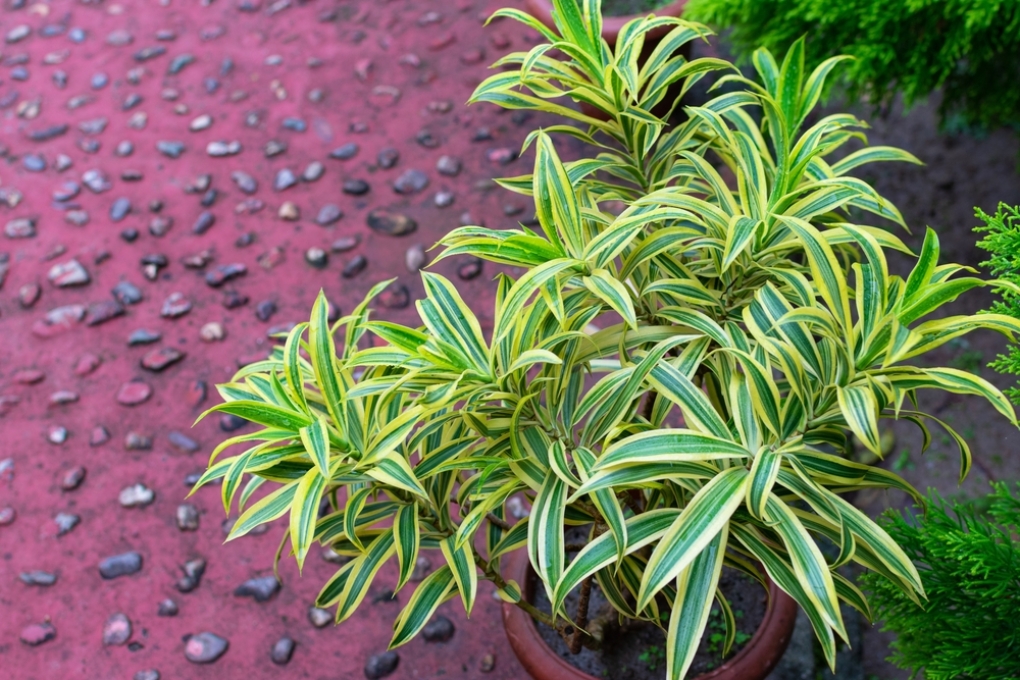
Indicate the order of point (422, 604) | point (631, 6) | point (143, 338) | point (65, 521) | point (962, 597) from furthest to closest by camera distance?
1. point (631, 6)
2. point (143, 338)
3. point (65, 521)
4. point (422, 604)
5. point (962, 597)

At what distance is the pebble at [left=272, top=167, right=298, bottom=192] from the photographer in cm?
314

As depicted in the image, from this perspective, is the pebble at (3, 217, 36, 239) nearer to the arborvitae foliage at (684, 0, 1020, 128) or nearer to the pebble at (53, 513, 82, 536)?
the pebble at (53, 513, 82, 536)

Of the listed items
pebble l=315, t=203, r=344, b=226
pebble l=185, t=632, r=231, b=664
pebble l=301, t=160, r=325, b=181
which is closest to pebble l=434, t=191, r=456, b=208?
pebble l=315, t=203, r=344, b=226

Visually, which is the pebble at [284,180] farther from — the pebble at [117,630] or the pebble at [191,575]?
the pebble at [117,630]

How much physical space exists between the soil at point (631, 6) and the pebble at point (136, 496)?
2.38 metres

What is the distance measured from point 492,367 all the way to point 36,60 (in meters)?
3.57

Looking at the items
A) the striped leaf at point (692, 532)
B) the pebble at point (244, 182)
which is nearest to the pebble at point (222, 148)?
the pebble at point (244, 182)

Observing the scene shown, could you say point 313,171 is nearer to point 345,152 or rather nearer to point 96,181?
point 345,152

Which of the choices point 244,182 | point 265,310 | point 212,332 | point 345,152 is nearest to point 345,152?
point 345,152

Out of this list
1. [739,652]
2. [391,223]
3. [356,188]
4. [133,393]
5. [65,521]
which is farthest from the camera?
[356,188]

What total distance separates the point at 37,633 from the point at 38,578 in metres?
0.16

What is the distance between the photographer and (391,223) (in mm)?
2975

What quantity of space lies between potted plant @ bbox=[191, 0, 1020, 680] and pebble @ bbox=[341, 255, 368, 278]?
4.46ft

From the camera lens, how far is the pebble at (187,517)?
2344 millimetres
